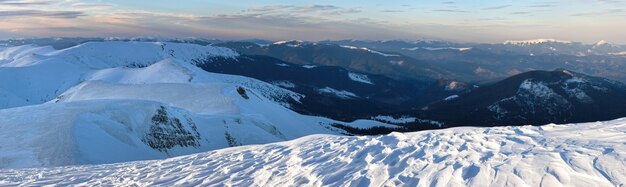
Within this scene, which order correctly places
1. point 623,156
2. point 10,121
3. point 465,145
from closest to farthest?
point 623,156 < point 465,145 < point 10,121

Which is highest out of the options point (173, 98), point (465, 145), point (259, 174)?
point (465, 145)

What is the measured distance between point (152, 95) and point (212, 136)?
5057 centimetres

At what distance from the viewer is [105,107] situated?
60.0 metres

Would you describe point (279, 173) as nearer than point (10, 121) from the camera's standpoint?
Yes

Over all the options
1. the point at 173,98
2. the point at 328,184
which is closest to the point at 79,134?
the point at 328,184

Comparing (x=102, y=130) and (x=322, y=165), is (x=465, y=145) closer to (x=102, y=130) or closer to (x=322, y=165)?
(x=322, y=165)

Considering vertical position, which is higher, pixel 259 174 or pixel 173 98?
pixel 259 174

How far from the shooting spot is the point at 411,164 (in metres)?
16.5

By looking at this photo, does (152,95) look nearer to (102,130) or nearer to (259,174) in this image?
(102,130)

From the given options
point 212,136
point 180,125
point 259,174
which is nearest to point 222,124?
point 212,136

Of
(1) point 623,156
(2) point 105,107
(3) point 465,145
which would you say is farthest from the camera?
(2) point 105,107

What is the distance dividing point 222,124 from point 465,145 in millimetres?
64026

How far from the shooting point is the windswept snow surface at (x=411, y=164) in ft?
44.9

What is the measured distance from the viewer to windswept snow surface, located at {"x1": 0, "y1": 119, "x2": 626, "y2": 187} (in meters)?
13.7
